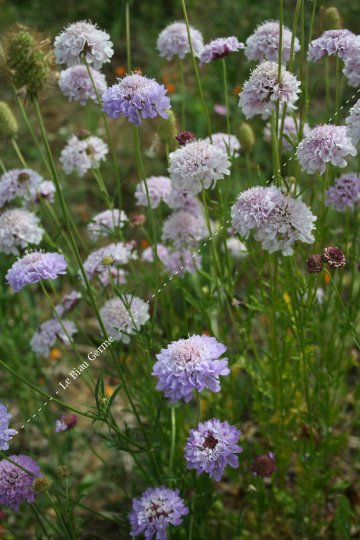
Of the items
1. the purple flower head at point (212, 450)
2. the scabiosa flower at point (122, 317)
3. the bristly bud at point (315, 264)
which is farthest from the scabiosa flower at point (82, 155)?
the purple flower head at point (212, 450)

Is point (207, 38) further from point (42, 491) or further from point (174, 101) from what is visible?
point (42, 491)

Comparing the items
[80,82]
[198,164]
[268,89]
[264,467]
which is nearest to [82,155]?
[80,82]

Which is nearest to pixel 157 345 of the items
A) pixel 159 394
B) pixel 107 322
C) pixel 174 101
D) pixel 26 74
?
pixel 107 322

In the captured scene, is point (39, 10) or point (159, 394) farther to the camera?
point (39, 10)

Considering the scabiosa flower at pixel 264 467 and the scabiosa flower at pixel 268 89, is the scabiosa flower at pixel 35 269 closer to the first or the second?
the scabiosa flower at pixel 268 89

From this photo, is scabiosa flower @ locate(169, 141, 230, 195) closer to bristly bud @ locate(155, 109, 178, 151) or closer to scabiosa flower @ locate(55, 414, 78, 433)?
bristly bud @ locate(155, 109, 178, 151)

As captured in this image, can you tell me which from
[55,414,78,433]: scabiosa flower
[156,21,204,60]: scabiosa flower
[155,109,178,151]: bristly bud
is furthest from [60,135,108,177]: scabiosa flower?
[55,414,78,433]: scabiosa flower
